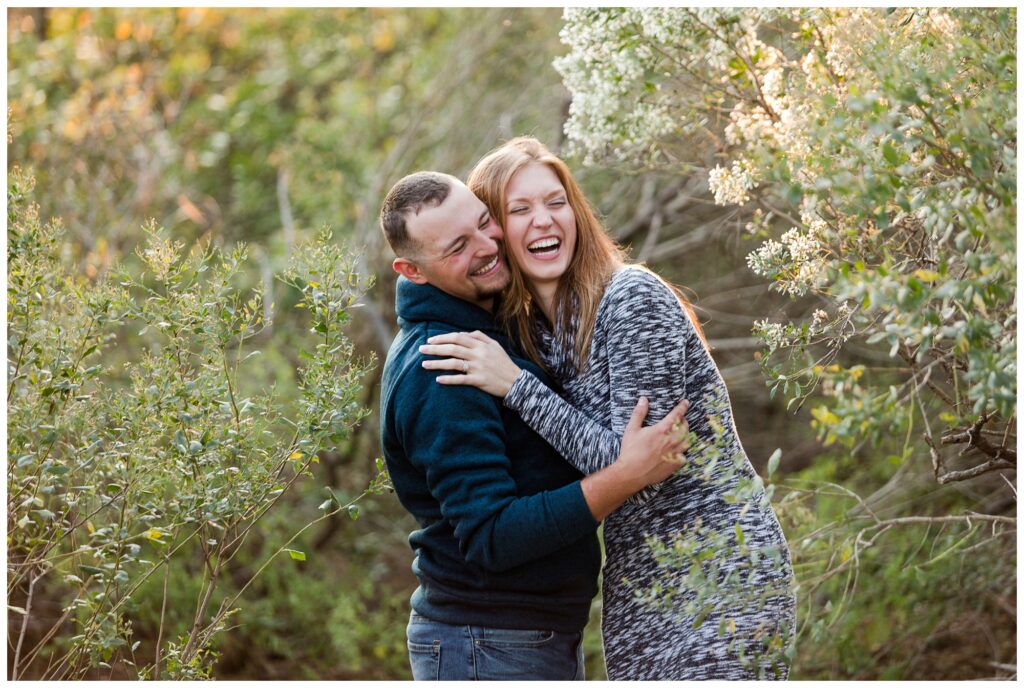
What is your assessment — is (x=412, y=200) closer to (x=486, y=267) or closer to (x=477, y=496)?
(x=486, y=267)

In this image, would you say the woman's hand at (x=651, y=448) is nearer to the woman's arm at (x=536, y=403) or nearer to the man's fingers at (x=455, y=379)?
the woman's arm at (x=536, y=403)

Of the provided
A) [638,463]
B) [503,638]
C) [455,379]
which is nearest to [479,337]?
[455,379]

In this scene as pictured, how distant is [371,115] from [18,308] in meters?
5.62

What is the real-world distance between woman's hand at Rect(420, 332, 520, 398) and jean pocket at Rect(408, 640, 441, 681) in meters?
0.64

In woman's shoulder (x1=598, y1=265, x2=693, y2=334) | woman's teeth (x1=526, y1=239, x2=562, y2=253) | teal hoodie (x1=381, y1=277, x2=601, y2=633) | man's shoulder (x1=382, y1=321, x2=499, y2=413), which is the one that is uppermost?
woman's teeth (x1=526, y1=239, x2=562, y2=253)

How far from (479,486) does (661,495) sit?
1.47ft

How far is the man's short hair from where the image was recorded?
2600 mm

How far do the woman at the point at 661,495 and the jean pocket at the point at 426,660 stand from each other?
42cm

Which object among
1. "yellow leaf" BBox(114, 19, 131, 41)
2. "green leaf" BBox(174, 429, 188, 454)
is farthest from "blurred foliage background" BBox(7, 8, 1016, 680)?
"green leaf" BBox(174, 429, 188, 454)

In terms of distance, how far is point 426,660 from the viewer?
96.3 inches

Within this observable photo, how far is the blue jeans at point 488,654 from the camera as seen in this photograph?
2373mm

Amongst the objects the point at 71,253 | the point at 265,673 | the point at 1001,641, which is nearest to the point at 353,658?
the point at 265,673

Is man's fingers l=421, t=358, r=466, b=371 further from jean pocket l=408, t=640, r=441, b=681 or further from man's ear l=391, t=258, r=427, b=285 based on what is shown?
jean pocket l=408, t=640, r=441, b=681

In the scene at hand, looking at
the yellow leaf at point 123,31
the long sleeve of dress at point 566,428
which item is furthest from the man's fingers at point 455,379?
the yellow leaf at point 123,31
